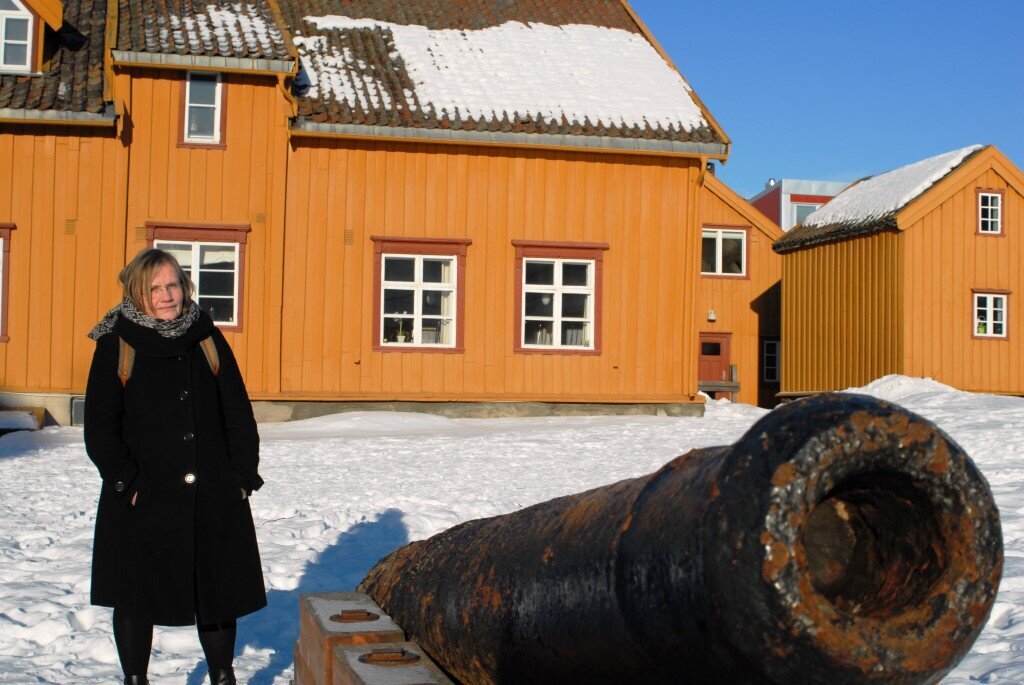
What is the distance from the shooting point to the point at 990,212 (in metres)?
25.5

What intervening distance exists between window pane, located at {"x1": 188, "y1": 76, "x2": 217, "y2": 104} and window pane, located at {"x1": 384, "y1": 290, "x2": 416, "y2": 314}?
3644mm

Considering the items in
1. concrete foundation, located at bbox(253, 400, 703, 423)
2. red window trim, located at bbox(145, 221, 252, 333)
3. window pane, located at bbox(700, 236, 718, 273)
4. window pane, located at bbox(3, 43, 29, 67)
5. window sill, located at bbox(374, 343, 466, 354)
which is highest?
window pane, located at bbox(3, 43, 29, 67)

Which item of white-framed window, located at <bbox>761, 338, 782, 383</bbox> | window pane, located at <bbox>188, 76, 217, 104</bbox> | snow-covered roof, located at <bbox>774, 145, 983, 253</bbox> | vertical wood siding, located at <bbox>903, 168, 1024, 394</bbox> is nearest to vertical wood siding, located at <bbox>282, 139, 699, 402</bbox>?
window pane, located at <bbox>188, 76, 217, 104</bbox>

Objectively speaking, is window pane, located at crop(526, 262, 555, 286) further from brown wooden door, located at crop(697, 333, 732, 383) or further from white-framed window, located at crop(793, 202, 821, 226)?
white-framed window, located at crop(793, 202, 821, 226)

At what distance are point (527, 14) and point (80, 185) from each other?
27.2ft

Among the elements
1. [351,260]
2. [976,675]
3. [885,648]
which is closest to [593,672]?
[885,648]

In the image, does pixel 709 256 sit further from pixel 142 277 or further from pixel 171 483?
pixel 171 483

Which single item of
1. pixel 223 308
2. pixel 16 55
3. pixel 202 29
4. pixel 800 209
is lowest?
pixel 223 308

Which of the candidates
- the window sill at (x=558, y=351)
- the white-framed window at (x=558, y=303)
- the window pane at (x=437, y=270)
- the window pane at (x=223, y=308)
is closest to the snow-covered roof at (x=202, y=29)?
the window pane at (x=223, y=308)

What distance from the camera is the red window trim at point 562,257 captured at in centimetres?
1745

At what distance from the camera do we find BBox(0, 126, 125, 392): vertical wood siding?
16219 mm

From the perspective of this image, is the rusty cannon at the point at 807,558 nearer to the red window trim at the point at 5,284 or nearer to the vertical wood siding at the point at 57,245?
the vertical wood siding at the point at 57,245

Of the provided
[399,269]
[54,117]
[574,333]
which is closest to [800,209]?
[574,333]

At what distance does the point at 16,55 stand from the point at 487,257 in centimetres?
714
